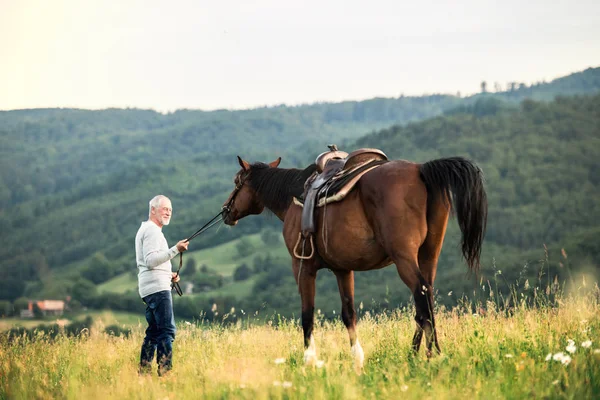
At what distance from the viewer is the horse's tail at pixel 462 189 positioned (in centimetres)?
646

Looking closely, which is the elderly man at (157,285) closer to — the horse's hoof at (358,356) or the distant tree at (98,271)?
the horse's hoof at (358,356)

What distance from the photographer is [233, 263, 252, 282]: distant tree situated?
117 meters

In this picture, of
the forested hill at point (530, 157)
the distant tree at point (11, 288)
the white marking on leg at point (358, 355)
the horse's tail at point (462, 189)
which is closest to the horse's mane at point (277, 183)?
the horse's tail at point (462, 189)

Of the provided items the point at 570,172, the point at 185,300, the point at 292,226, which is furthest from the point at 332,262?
the point at 570,172

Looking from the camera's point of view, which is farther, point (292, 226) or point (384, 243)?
point (292, 226)

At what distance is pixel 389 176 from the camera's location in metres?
6.64

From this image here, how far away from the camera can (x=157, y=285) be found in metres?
7.11

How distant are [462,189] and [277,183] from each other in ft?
9.23

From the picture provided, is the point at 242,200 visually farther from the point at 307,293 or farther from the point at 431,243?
the point at 431,243

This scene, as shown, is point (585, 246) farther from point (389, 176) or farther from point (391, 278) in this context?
point (389, 176)

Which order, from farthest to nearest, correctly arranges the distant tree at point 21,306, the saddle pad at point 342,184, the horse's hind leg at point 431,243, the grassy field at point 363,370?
the distant tree at point 21,306, the saddle pad at point 342,184, the horse's hind leg at point 431,243, the grassy field at point 363,370

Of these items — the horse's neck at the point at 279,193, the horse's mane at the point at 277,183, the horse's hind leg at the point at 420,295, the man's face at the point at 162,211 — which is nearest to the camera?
the horse's hind leg at the point at 420,295

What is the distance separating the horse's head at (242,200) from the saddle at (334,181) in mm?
1367

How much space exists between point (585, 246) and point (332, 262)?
79.3 meters
